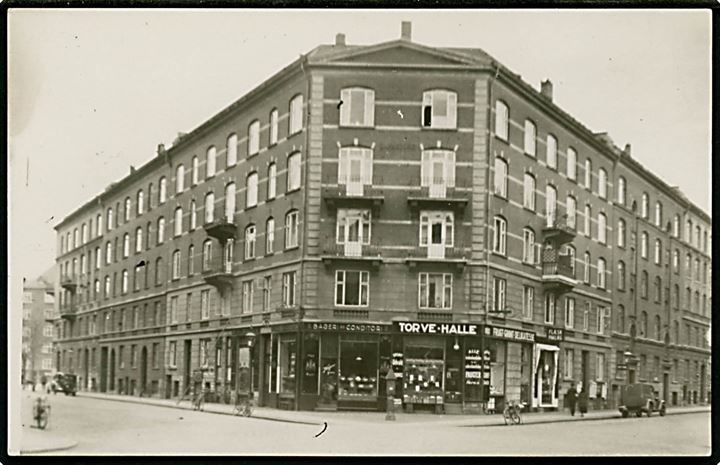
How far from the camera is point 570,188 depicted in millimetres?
33000

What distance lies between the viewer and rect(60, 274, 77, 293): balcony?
35375 mm

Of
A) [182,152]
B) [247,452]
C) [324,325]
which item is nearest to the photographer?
[247,452]

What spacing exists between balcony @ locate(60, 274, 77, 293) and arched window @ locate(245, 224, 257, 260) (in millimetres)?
7150

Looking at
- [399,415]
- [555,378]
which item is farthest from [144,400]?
[555,378]

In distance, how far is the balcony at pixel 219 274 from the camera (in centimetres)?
3350

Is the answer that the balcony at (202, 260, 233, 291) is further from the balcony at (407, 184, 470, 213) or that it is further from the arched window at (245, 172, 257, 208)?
the balcony at (407, 184, 470, 213)

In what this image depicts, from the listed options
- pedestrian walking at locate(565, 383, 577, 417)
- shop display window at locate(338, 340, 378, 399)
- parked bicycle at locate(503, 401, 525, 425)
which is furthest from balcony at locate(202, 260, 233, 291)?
pedestrian walking at locate(565, 383, 577, 417)

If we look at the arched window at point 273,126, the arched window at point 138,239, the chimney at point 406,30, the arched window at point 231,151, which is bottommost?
the arched window at point 138,239

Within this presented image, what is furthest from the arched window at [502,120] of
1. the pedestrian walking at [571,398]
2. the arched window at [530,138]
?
the pedestrian walking at [571,398]

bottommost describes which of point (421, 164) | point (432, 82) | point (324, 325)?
point (324, 325)

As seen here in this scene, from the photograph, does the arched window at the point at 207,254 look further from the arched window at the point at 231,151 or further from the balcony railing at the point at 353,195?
the balcony railing at the point at 353,195

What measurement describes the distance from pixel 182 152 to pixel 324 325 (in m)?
8.31

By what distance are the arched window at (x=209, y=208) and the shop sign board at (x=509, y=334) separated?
34.2 ft

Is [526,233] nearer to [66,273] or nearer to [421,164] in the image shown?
[421,164]
